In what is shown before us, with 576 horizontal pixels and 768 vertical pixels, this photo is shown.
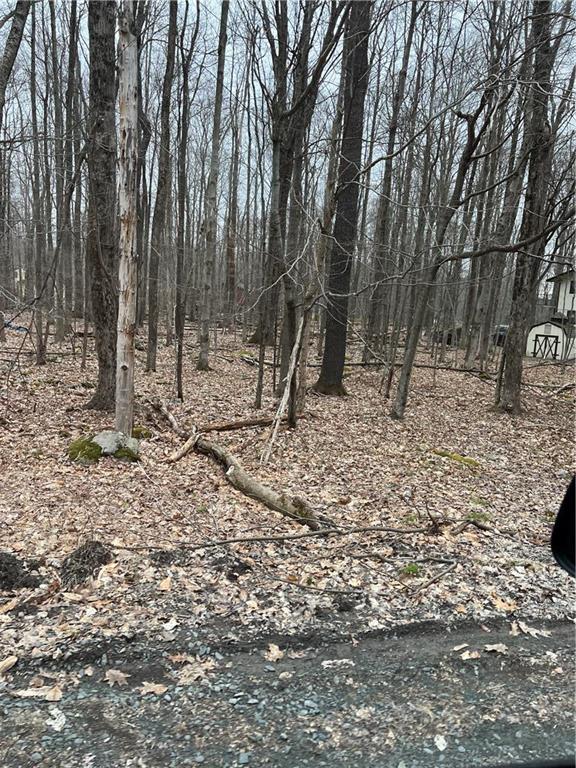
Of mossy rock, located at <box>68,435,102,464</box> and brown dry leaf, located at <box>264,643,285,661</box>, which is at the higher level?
mossy rock, located at <box>68,435,102,464</box>

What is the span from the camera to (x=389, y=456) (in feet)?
24.4

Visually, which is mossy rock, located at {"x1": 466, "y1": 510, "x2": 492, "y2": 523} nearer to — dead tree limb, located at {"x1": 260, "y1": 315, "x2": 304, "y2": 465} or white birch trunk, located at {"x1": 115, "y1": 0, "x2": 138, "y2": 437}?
dead tree limb, located at {"x1": 260, "y1": 315, "x2": 304, "y2": 465}

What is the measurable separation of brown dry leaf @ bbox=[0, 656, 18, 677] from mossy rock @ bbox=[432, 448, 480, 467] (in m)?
6.05

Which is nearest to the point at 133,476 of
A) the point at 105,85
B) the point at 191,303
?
the point at 105,85

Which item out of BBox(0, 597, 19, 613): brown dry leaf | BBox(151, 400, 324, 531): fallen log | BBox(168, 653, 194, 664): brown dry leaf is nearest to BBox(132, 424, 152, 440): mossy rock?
BBox(151, 400, 324, 531): fallen log

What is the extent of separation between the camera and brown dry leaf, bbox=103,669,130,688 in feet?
9.26

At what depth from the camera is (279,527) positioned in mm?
4902

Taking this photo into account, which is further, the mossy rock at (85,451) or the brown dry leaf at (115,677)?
the mossy rock at (85,451)

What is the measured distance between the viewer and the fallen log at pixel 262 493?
5098mm

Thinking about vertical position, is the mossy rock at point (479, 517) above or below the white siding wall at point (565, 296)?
below

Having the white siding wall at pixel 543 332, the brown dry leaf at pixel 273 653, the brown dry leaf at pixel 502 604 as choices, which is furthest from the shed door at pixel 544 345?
the brown dry leaf at pixel 273 653

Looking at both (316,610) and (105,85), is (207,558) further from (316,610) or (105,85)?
(105,85)

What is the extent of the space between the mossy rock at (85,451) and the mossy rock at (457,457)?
4950mm

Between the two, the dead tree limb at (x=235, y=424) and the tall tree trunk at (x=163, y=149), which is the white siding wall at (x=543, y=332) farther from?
the dead tree limb at (x=235, y=424)
